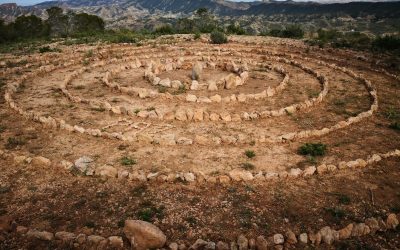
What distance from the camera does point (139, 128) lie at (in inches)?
650

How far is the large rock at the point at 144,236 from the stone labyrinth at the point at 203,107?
10.8 feet

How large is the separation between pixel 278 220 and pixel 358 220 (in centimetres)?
222

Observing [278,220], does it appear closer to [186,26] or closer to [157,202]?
[157,202]

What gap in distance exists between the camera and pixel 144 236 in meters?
8.70

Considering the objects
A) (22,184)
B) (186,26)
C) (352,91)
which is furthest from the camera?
(186,26)

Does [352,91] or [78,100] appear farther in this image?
[352,91]

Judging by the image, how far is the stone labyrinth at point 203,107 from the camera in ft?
44.2

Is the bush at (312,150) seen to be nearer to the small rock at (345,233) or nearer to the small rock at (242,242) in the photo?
the small rock at (345,233)

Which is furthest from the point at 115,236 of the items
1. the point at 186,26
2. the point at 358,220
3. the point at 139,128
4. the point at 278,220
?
the point at 186,26

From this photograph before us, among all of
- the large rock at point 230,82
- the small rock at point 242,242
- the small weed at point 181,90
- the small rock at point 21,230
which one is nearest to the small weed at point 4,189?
the small rock at point 21,230

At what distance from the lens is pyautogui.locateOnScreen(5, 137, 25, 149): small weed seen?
14.6 metres

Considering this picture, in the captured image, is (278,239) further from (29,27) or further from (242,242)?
(29,27)

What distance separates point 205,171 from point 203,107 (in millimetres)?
6918

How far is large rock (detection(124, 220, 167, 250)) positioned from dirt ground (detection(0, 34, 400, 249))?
27.2 inches
